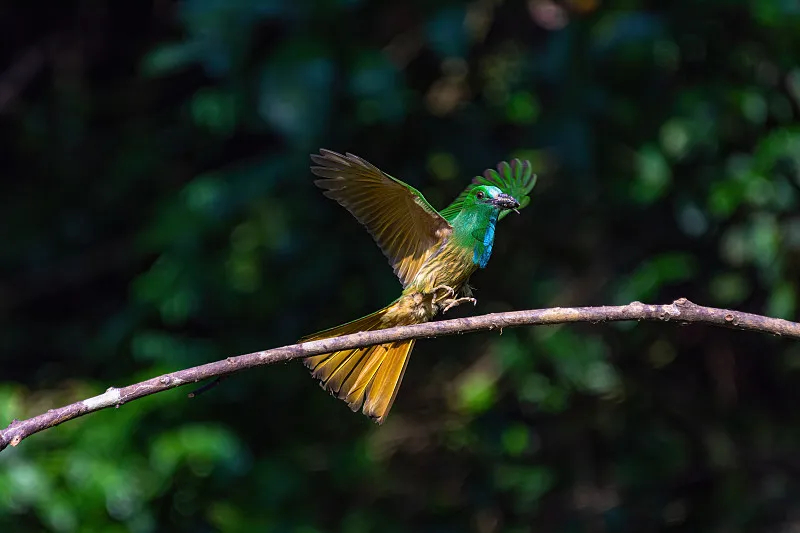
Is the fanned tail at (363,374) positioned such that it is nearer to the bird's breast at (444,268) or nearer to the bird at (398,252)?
the bird at (398,252)

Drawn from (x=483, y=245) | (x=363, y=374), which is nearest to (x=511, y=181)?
(x=483, y=245)

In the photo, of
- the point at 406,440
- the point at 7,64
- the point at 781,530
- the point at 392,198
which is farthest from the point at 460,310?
the point at 7,64

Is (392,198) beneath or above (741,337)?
above

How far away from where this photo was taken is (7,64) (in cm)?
505

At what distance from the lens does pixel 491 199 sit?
2.75 m

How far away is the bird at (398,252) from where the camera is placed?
2367 mm

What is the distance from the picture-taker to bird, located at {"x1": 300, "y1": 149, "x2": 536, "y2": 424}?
2.37m

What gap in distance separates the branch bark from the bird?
380 mm

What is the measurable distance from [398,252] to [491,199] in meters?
0.28

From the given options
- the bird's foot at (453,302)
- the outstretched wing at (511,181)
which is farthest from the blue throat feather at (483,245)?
the outstretched wing at (511,181)

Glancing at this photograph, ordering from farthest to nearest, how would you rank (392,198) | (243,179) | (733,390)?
(733,390) < (243,179) < (392,198)

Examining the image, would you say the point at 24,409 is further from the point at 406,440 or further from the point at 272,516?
the point at 406,440

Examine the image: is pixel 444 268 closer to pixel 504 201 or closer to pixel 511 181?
pixel 504 201

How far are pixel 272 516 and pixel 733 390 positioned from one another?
77.4 inches
